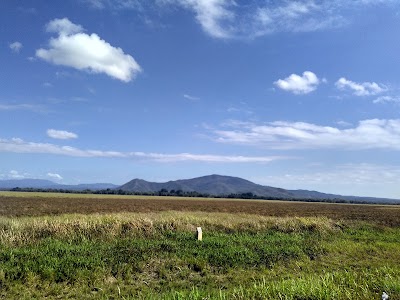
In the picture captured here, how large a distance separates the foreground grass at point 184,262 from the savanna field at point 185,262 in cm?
4

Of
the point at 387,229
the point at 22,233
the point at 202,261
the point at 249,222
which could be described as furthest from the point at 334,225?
the point at 22,233

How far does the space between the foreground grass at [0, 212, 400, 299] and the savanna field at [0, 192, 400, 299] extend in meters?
0.04

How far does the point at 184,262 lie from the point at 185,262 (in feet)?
0.15

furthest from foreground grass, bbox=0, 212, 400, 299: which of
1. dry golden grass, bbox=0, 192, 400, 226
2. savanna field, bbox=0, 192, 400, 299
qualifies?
dry golden grass, bbox=0, 192, 400, 226

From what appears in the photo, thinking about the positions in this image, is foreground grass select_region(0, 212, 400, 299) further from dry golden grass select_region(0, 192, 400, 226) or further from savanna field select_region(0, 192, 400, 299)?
dry golden grass select_region(0, 192, 400, 226)

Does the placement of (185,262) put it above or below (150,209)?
below

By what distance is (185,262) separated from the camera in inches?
659

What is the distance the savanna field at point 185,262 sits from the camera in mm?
11070

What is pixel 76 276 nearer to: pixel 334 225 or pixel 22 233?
pixel 22 233

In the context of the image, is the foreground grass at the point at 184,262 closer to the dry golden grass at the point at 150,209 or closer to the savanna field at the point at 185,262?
the savanna field at the point at 185,262

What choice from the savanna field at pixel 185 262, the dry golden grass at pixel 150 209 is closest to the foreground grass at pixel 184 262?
the savanna field at pixel 185 262

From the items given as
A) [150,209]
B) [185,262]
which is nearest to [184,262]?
[185,262]

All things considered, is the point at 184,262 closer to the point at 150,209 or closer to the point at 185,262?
the point at 185,262

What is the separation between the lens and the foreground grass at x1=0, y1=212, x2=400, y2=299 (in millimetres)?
11070
